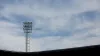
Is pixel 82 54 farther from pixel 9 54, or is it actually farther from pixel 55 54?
pixel 9 54

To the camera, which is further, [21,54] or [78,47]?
[21,54]

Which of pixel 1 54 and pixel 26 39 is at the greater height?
pixel 26 39

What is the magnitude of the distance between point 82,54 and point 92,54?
3.81ft

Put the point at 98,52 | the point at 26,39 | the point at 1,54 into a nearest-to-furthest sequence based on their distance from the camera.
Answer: the point at 98,52 < the point at 1,54 < the point at 26,39

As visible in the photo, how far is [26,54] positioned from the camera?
30.9 meters

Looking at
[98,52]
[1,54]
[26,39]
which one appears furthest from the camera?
[26,39]

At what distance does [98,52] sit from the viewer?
26.9 metres

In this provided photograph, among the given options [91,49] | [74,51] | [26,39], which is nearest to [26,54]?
[74,51]

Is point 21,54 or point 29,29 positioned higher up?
point 29,29

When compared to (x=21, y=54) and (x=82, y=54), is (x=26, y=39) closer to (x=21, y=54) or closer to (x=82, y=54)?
(x=21, y=54)

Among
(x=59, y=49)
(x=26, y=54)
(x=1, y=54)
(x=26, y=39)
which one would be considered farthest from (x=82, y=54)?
(x=26, y=39)

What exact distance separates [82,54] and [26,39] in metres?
21.7

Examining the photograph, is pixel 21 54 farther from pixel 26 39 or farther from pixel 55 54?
pixel 26 39

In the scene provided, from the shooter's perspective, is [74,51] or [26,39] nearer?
[74,51]
